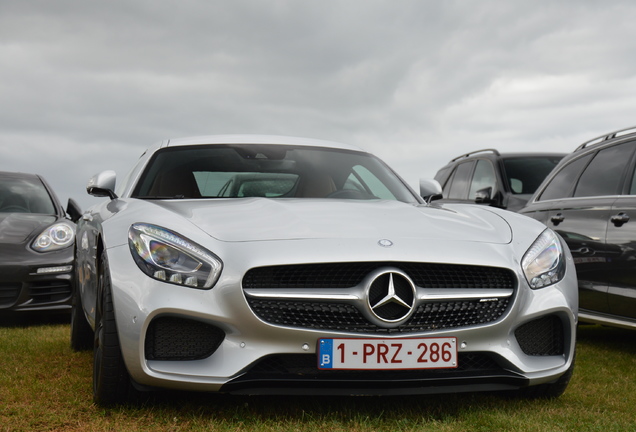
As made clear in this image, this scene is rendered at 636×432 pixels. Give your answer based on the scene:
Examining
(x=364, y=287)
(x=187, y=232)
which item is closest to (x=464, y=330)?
(x=364, y=287)

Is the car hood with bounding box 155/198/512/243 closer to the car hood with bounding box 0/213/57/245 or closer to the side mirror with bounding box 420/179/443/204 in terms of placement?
the side mirror with bounding box 420/179/443/204

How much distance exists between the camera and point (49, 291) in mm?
7188

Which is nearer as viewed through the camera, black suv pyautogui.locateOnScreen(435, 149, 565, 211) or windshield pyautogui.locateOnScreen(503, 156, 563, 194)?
black suv pyautogui.locateOnScreen(435, 149, 565, 211)

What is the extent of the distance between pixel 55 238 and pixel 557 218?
460cm

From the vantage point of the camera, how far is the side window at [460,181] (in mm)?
10523

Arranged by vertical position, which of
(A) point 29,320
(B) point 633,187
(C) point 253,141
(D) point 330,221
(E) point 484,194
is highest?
(C) point 253,141

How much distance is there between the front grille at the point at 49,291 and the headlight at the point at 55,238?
34 centimetres

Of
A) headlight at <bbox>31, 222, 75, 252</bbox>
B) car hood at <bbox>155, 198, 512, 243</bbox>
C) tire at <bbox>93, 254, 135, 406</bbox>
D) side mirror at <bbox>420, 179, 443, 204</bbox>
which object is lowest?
headlight at <bbox>31, 222, 75, 252</bbox>

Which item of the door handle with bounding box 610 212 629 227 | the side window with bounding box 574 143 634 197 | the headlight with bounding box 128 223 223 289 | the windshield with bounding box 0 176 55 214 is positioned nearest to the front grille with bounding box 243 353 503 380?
the headlight with bounding box 128 223 223 289

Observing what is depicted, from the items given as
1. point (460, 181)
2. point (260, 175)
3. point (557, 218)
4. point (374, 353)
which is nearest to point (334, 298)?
point (374, 353)

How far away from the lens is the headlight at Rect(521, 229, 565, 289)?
11.4 feet

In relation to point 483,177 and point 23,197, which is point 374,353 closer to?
point 23,197

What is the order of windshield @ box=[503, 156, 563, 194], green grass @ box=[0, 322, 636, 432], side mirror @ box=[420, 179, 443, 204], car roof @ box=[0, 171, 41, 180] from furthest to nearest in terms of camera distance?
windshield @ box=[503, 156, 563, 194], car roof @ box=[0, 171, 41, 180], side mirror @ box=[420, 179, 443, 204], green grass @ box=[0, 322, 636, 432]

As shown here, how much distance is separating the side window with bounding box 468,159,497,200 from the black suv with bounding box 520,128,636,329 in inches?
126
